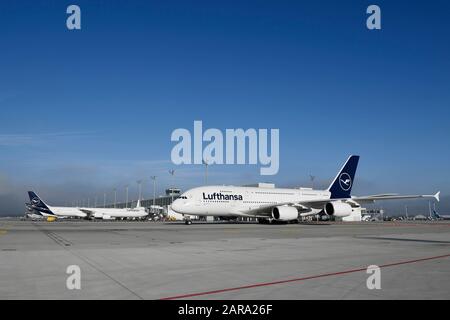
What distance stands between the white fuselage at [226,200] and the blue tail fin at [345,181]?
20.8 feet

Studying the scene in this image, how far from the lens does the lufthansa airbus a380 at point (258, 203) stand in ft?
173

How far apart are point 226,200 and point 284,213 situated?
7.67m

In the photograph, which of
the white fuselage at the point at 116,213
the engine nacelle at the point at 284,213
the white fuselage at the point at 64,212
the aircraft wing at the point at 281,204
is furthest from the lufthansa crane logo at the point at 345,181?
the white fuselage at the point at 64,212

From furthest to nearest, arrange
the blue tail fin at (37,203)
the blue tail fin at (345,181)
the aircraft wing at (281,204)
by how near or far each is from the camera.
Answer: the blue tail fin at (37,203), the blue tail fin at (345,181), the aircraft wing at (281,204)

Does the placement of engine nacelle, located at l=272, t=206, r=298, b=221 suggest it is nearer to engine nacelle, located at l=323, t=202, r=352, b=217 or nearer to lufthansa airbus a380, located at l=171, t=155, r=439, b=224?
lufthansa airbus a380, located at l=171, t=155, r=439, b=224

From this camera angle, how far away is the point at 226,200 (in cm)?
5478

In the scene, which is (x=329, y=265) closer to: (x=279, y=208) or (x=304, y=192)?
(x=279, y=208)

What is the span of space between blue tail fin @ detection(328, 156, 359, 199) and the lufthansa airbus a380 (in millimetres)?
4625

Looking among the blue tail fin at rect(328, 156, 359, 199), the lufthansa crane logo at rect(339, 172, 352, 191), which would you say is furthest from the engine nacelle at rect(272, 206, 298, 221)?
the lufthansa crane logo at rect(339, 172, 352, 191)

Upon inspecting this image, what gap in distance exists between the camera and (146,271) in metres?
10.8

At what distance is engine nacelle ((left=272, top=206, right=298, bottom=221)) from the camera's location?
52688 mm

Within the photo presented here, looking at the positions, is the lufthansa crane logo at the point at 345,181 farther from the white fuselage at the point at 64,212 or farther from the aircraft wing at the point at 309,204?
the white fuselage at the point at 64,212
